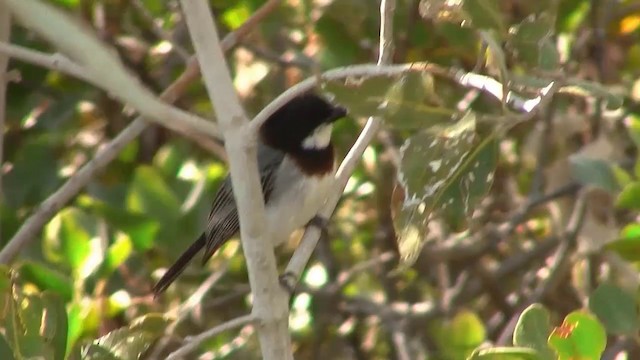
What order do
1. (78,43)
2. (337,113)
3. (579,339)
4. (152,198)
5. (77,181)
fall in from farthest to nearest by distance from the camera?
1. (337,113)
2. (152,198)
3. (77,181)
4. (579,339)
5. (78,43)

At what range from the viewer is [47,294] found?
1.85m

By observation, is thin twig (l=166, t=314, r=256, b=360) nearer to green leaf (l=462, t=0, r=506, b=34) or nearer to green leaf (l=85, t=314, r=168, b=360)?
green leaf (l=85, t=314, r=168, b=360)

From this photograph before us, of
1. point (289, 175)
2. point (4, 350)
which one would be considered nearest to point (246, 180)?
point (4, 350)

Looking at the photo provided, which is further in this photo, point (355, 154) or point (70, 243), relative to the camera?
point (70, 243)

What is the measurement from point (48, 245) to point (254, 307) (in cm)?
110

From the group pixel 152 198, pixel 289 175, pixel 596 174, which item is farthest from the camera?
pixel 289 175

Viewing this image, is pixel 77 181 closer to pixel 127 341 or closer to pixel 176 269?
pixel 176 269

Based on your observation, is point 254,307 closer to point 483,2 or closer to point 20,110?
point 483,2

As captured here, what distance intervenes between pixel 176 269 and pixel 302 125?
67 centimetres

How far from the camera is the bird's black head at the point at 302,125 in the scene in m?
3.46

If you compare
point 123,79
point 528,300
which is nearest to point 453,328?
point 528,300

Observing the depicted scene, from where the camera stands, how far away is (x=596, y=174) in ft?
8.82

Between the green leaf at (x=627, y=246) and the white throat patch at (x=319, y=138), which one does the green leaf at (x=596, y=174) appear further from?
the white throat patch at (x=319, y=138)

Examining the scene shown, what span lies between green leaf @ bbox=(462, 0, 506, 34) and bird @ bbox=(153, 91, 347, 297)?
1.61 meters
